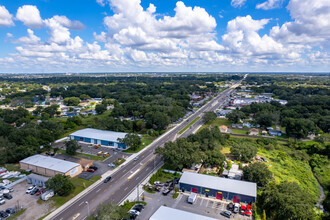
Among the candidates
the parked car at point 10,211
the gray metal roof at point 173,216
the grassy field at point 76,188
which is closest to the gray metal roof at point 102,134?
the grassy field at point 76,188

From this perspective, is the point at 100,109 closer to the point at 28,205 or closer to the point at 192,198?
the point at 28,205

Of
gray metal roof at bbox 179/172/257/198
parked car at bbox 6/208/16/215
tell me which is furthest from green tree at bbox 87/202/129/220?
parked car at bbox 6/208/16/215

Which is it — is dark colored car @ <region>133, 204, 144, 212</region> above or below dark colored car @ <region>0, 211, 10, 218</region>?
above

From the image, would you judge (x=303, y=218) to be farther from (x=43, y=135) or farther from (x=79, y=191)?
(x=43, y=135)

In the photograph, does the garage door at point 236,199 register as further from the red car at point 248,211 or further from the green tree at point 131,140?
the green tree at point 131,140

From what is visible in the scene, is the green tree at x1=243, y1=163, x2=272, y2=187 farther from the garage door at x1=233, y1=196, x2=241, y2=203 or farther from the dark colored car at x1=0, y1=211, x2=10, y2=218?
the dark colored car at x1=0, y1=211, x2=10, y2=218
